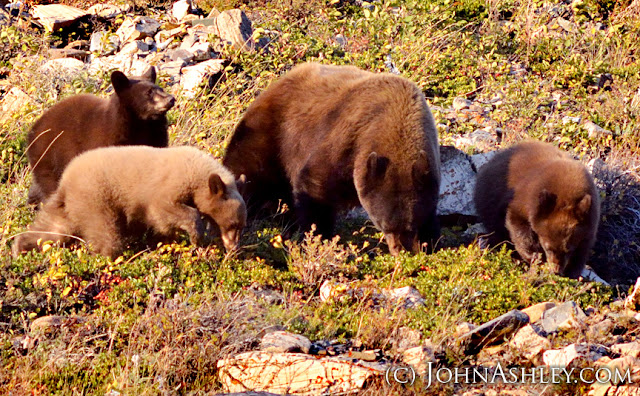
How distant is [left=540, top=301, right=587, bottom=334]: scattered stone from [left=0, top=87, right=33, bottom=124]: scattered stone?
7.32m

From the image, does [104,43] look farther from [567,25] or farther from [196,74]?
[567,25]

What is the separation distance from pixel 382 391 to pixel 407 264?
110 inches

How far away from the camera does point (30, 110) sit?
10.8 meters

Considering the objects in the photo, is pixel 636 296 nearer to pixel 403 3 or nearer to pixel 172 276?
pixel 172 276

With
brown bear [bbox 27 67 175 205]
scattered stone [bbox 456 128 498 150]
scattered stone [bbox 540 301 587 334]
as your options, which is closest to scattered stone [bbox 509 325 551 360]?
scattered stone [bbox 540 301 587 334]

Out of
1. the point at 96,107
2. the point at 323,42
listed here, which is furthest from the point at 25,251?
the point at 323,42

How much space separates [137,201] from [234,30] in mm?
6243

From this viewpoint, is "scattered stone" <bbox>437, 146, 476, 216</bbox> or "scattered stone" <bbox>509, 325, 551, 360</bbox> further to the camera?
"scattered stone" <bbox>437, 146, 476, 216</bbox>

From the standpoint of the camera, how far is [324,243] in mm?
8102

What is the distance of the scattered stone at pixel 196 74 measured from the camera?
11.9 metres

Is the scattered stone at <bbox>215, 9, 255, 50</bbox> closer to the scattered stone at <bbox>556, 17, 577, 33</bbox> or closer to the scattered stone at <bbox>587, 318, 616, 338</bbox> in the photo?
the scattered stone at <bbox>556, 17, 577, 33</bbox>

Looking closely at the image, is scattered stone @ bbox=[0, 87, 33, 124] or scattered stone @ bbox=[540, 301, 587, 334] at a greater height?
scattered stone @ bbox=[0, 87, 33, 124]

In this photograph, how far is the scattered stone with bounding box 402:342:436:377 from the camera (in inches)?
234

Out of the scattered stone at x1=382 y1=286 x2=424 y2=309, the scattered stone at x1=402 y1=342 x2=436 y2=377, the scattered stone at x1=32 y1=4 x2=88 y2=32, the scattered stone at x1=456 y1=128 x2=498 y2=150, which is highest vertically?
the scattered stone at x1=32 y1=4 x2=88 y2=32
